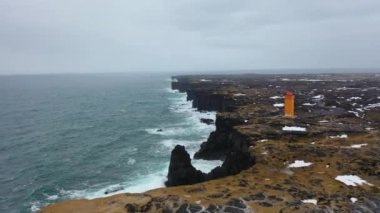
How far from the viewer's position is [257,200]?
98.1 feet

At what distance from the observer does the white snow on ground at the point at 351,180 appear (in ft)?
112

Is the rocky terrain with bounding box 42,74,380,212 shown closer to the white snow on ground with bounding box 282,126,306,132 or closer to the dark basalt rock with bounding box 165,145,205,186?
the dark basalt rock with bounding box 165,145,205,186

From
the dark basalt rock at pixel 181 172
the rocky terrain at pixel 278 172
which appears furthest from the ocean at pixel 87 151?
the rocky terrain at pixel 278 172

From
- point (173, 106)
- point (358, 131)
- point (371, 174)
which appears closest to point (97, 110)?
point (173, 106)

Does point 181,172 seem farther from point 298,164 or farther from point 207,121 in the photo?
point 207,121

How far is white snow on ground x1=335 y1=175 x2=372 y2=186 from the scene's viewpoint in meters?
34.2

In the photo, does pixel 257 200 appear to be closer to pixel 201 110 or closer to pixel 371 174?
pixel 371 174

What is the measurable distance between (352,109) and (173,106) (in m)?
72.5

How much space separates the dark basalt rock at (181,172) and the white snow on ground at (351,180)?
18667mm

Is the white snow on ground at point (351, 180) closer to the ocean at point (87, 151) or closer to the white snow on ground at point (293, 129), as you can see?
the white snow on ground at point (293, 129)

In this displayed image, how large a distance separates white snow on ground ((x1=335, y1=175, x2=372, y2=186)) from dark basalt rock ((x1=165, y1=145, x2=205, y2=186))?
18.7 m

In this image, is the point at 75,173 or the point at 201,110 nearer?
the point at 75,173

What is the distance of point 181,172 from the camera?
4778 centimetres

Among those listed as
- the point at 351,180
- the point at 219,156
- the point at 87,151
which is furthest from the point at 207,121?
the point at 351,180
